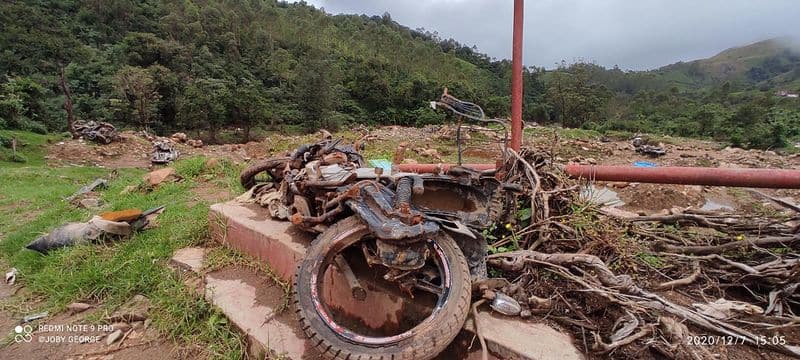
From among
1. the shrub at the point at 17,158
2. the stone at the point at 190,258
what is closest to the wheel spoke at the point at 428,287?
the stone at the point at 190,258

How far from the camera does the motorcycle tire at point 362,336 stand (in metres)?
1.40

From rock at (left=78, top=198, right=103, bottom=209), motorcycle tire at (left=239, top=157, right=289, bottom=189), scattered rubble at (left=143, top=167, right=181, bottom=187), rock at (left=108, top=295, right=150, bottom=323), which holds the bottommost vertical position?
rock at (left=108, top=295, right=150, bottom=323)

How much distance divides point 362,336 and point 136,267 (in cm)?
229

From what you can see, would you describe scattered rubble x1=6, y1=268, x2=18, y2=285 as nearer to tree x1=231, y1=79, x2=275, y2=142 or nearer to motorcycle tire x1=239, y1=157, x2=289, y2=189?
motorcycle tire x1=239, y1=157, x2=289, y2=189

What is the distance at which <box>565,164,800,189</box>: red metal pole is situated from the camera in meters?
1.57

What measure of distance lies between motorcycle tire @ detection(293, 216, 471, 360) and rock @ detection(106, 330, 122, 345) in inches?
57.9

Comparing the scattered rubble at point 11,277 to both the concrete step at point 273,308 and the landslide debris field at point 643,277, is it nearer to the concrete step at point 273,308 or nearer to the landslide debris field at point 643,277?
the landslide debris field at point 643,277

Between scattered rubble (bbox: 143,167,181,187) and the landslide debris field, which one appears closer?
the landslide debris field

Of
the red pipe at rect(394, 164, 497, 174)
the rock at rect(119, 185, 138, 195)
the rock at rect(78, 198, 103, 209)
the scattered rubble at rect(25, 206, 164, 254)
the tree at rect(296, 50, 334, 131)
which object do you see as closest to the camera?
the red pipe at rect(394, 164, 497, 174)

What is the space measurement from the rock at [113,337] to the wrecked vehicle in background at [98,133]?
14004mm

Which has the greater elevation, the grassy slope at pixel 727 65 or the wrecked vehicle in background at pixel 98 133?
the grassy slope at pixel 727 65

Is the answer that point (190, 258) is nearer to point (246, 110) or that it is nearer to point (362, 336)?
point (362, 336)

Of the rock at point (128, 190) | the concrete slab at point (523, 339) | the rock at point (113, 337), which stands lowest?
the rock at point (113, 337)

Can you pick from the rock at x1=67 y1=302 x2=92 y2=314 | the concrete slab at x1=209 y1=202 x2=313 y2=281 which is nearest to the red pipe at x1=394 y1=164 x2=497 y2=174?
the concrete slab at x1=209 y1=202 x2=313 y2=281
